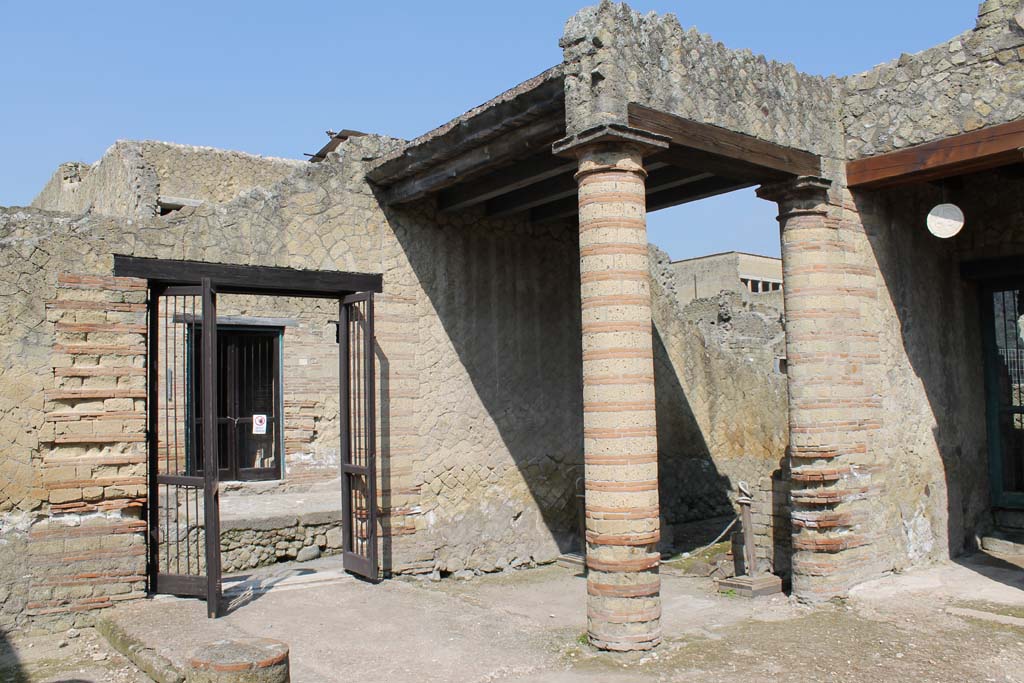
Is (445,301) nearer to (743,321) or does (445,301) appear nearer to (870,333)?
(870,333)

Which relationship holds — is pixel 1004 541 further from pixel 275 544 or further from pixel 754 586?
pixel 275 544

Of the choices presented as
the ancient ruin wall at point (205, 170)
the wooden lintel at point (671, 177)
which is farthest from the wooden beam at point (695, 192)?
the ancient ruin wall at point (205, 170)

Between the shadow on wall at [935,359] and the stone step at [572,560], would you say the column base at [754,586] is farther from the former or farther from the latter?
the stone step at [572,560]

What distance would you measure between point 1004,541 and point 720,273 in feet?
59.8

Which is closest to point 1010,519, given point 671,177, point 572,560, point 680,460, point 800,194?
point 680,460

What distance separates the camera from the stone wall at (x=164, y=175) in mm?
11305

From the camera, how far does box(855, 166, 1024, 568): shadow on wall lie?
708cm

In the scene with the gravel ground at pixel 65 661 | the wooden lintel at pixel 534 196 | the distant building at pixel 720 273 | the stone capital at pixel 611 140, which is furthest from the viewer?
the distant building at pixel 720 273

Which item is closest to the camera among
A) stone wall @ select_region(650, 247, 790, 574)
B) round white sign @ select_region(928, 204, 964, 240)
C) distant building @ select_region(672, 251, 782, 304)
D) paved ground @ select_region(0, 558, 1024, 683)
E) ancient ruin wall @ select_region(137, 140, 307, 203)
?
paved ground @ select_region(0, 558, 1024, 683)

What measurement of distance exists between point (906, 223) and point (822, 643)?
370 centimetres

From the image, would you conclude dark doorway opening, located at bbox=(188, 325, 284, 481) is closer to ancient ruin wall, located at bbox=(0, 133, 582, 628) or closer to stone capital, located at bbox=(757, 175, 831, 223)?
ancient ruin wall, located at bbox=(0, 133, 582, 628)

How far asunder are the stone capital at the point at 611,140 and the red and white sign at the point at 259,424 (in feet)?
22.6

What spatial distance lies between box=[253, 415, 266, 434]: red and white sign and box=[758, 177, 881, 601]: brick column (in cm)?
681

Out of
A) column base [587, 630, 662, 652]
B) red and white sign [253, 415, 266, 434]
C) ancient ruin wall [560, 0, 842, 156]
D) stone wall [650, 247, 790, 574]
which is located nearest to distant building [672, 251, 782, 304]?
stone wall [650, 247, 790, 574]
